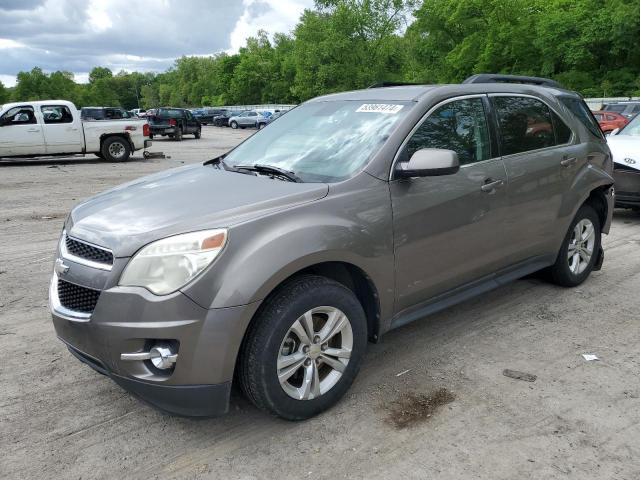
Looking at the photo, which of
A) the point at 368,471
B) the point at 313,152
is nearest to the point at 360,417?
the point at 368,471

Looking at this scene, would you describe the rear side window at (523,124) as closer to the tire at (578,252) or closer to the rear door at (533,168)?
the rear door at (533,168)

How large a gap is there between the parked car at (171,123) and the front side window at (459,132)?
28.2 m

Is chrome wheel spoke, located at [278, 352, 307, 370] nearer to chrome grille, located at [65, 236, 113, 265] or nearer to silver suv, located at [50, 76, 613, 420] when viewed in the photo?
silver suv, located at [50, 76, 613, 420]

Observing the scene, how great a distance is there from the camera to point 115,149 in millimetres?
18188

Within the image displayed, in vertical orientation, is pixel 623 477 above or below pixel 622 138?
below

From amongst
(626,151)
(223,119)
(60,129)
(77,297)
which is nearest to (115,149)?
(60,129)

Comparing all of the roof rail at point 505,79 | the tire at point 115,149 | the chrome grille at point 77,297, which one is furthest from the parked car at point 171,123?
the chrome grille at point 77,297

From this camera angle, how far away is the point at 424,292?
364 cm

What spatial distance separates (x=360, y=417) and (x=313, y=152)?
162 centimetres

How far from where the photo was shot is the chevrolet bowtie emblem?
3.00 metres

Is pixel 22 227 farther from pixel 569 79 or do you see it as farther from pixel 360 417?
pixel 569 79

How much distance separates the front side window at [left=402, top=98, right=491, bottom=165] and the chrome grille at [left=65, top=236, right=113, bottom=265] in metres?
1.81

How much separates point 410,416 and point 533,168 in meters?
2.21

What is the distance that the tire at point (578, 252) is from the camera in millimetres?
4934
